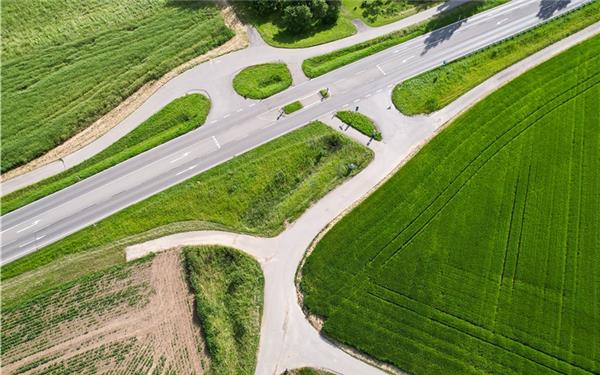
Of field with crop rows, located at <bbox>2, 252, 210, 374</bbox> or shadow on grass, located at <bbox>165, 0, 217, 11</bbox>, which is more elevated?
shadow on grass, located at <bbox>165, 0, 217, 11</bbox>

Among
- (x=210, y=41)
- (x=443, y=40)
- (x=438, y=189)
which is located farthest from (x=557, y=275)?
(x=210, y=41)

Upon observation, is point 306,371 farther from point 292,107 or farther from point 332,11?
point 332,11

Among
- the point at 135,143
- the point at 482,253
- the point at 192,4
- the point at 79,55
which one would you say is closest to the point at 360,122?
the point at 482,253

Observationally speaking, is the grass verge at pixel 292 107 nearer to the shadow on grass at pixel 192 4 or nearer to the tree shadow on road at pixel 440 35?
the tree shadow on road at pixel 440 35

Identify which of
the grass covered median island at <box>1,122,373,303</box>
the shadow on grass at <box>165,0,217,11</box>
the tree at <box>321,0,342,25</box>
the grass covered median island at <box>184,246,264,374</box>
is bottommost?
the grass covered median island at <box>184,246,264,374</box>

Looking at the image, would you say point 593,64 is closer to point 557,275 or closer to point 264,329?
point 557,275

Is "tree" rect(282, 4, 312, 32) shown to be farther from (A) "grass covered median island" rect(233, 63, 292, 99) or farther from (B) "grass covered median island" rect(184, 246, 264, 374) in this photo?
(B) "grass covered median island" rect(184, 246, 264, 374)

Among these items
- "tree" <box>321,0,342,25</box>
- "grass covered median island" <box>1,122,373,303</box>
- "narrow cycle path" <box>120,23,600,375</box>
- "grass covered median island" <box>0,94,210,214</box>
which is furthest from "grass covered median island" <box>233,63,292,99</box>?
"tree" <box>321,0,342,25</box>
